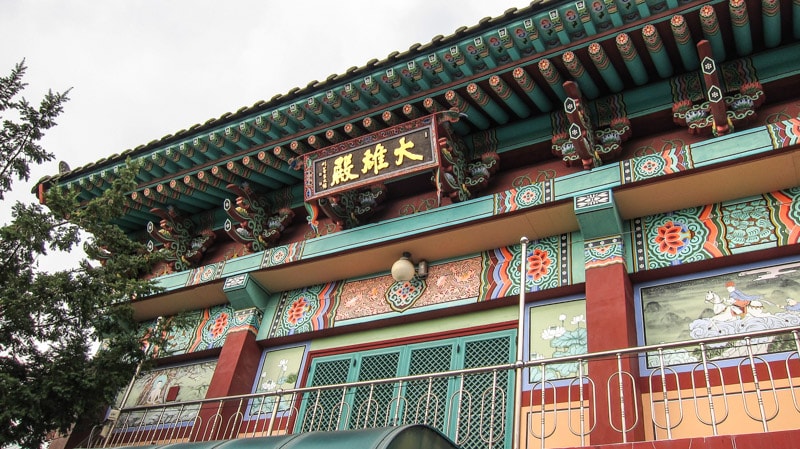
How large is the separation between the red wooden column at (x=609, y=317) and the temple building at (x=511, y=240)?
22 millimetres

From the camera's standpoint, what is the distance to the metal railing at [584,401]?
523 centimetres

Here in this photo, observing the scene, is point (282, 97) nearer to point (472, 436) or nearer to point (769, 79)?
point (472, 436)

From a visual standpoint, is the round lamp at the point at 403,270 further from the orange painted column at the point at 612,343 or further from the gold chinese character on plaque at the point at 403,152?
the orange painted column at the point at 612,343

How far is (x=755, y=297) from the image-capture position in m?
5.95

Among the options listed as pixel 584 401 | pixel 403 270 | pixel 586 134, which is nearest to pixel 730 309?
pixel 584 401

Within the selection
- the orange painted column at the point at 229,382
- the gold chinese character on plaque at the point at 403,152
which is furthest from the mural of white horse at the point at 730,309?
the orange painted column at the point at 229,382

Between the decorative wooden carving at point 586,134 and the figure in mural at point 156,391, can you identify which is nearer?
the decorative wooden carving at point 586,134

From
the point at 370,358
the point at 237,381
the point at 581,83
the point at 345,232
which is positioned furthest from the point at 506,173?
the point at 237,381

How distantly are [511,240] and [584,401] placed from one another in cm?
212

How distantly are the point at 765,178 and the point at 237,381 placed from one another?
6.06m

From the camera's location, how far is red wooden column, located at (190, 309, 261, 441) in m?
7.73

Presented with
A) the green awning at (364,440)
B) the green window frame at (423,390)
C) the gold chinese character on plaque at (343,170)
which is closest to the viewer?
the green awning at (364,440)

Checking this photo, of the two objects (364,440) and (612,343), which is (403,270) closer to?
(612,343)

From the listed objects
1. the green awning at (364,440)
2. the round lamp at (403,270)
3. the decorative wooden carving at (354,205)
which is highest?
the decorative wooden carving at (354,205)
